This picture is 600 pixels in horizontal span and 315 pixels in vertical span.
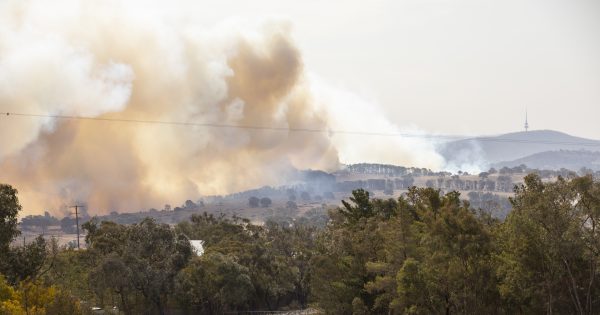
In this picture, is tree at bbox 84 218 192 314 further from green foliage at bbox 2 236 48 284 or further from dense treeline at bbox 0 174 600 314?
green foliage at bbox 2 236 48 284

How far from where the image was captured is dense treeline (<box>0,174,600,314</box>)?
175ft

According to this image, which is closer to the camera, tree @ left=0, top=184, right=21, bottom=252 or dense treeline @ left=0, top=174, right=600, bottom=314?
dense treeline @ left=0, top=174, right=600, bottom=314

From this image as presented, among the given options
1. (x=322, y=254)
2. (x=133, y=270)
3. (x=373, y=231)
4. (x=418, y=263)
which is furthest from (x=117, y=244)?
(x=418, y=263)

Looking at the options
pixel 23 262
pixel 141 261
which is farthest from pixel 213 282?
pixel 23 262

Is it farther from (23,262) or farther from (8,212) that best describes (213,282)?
(8,212)

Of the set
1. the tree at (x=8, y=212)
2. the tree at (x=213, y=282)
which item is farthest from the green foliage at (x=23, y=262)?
the tree at (x=213, y=282)

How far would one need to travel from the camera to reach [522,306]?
60.7m

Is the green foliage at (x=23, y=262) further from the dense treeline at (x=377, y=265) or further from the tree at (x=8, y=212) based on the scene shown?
the tree at (x=8, y=212)

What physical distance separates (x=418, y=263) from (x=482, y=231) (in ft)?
24.4

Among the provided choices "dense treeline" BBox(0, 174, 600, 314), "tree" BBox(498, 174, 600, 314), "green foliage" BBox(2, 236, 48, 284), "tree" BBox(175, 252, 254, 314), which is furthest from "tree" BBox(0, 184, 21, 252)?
"tree" BBox(498, 174, 600, 314)

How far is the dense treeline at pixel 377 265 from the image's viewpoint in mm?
53438

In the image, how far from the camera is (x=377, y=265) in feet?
218

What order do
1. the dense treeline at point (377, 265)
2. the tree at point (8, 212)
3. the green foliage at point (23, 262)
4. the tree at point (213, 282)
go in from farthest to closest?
1. the tree at point (213, 282)
2. the green foliage at point (23, 262)
3. the tree at point (8, 212)
4. the dense treeline at point (377, 265)

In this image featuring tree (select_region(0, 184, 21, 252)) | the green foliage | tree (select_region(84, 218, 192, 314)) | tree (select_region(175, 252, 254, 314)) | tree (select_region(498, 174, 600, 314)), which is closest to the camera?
tree (select_region(498, 174, 600, 314))
